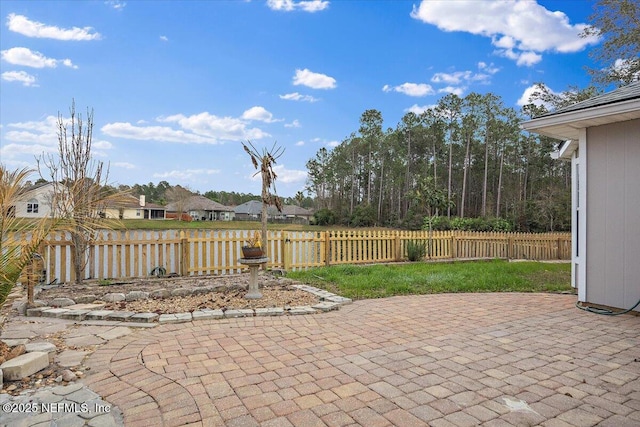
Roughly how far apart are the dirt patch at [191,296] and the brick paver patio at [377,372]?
0.76 metres

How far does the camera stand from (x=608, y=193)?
15.3 feet

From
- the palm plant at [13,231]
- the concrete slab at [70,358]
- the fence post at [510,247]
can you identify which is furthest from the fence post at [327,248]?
the fence post at [510,247]

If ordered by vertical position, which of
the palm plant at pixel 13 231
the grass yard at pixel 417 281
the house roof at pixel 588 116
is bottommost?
the grass yard at pixel 417 281

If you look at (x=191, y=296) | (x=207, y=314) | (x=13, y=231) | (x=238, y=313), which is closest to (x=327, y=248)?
(x=191, y=296)

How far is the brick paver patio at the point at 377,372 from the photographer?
206 cm

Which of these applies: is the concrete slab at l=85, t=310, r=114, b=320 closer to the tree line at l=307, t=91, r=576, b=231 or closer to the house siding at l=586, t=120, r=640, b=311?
the house siding at l=586, t=120, r=640, b=311

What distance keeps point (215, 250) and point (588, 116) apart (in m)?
7.04

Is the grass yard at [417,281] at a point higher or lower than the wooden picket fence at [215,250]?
lower

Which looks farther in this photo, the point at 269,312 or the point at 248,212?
the point at 248,212

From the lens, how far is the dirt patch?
4.72 metres

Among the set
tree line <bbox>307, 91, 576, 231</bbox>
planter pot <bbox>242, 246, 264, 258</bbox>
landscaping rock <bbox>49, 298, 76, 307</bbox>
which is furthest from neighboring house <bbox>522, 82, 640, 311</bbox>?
tree line <bbox>307, 91, 576, 231</bbox>

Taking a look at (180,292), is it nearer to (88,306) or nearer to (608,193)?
(88,306)

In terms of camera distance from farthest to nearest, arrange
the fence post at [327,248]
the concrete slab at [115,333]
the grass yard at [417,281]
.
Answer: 1. the fence post at [327,248]
2. the grass yard at [417,281]
3. the concrete slab at [115,333]

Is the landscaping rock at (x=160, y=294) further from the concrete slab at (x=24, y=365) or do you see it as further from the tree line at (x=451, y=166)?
the tree line at (x=451, y=166)
